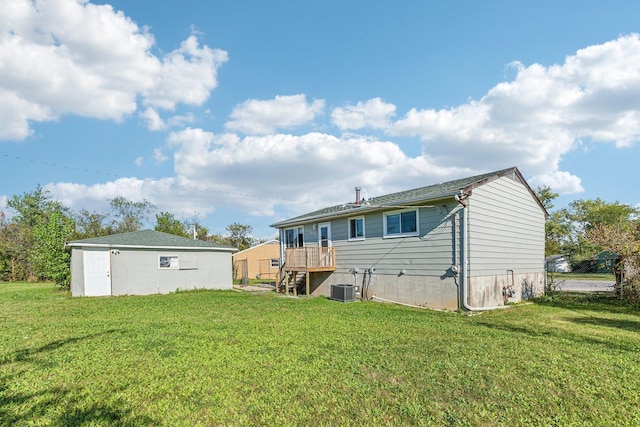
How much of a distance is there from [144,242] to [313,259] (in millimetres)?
7887

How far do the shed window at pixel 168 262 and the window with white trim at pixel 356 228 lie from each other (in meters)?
8.55

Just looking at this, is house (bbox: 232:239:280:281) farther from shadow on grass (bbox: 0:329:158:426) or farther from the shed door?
shadow on grass (bbox: 0:329:158:426)

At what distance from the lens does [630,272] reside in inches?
450

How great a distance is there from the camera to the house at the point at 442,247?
9.99 meters

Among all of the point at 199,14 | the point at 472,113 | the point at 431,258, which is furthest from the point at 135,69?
the point at 472,113

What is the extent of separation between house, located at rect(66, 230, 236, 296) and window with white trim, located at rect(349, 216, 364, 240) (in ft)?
24.2

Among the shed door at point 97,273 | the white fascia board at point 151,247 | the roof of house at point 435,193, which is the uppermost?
the roof of house at point 435,193

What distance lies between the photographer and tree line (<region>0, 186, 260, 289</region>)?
17188mm

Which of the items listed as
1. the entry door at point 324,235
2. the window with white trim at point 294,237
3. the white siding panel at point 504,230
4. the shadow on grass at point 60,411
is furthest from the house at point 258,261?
the shadow on grass at point 60,411

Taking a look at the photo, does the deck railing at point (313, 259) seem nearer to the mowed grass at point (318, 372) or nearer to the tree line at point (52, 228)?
the mowed grass at point (318, 372)

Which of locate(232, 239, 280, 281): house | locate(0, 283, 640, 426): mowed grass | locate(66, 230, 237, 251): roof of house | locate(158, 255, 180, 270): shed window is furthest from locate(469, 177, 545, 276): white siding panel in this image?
locate(232, 239, 280, 281): house

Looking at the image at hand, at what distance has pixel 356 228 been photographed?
13.6 m

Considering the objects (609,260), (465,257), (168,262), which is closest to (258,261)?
(168,262)

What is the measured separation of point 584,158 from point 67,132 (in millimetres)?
22956
